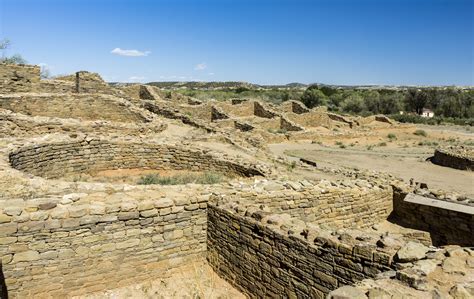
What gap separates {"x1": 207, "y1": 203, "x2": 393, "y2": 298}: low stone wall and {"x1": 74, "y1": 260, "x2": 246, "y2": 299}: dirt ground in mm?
159

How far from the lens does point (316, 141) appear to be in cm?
2519

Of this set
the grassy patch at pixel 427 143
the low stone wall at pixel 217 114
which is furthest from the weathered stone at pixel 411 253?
the grassy patch at pixel 427 143

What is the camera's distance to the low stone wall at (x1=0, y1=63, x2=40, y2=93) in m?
16.3

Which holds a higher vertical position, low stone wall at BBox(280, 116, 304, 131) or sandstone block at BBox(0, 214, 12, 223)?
sandstone block at BBox(0, 214, 12, 223)

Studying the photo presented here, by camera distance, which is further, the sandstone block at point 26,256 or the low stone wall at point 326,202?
the low stone wall at point 326,202

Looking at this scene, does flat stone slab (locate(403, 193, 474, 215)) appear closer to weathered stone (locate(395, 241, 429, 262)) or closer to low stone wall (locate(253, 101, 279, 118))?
weathered stone (locate(395, 241, 429, 262))

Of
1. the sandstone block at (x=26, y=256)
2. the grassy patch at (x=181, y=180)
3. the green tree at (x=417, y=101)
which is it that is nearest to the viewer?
the sandstone block at (x=26, y=256)

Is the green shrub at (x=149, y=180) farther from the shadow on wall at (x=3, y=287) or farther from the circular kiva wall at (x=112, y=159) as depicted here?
the shadow on wall at (x=3, y=287)

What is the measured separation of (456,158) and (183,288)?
56.1ft

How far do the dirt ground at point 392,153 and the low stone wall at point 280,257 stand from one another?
513 centimetres

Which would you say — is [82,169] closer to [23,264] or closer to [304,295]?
[23,264]

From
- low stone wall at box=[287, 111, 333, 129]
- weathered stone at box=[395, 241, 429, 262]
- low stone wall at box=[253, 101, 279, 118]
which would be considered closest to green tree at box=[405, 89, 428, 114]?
low stone wall at box=[287, 111, 333, 129]

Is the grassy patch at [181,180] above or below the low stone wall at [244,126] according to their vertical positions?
above

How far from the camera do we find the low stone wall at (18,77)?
640 inches
